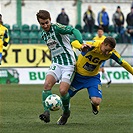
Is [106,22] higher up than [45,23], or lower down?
lower down

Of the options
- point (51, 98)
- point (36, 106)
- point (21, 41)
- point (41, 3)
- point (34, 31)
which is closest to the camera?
point (51, 98)

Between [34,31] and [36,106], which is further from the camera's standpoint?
[34,31]

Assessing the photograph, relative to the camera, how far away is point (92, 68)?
10.5 meters

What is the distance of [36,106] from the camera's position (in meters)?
13.6

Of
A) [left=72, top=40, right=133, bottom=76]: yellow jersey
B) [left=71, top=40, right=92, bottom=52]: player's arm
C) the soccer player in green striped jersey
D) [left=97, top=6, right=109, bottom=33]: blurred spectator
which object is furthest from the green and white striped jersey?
[left=97, top=6, right=109, bottom=33]: blurred spectator

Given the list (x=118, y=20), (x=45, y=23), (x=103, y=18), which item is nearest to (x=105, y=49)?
(x=45, y=23)

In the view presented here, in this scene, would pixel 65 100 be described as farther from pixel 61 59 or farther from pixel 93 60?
pixel 93 60

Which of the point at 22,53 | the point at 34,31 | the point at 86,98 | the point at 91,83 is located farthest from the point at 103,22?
the point at 91,83

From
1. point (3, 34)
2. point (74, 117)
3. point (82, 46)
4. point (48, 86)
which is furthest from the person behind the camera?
point (3, 34)

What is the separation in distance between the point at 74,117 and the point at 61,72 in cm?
140

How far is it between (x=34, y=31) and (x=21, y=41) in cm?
200

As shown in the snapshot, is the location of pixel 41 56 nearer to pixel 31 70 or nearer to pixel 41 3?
pixel 31 70

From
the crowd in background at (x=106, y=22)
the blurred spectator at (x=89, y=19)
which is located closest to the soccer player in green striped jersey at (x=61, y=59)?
the crowd in background at (x=106, y=22)

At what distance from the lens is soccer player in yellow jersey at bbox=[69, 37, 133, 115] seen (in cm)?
1016
